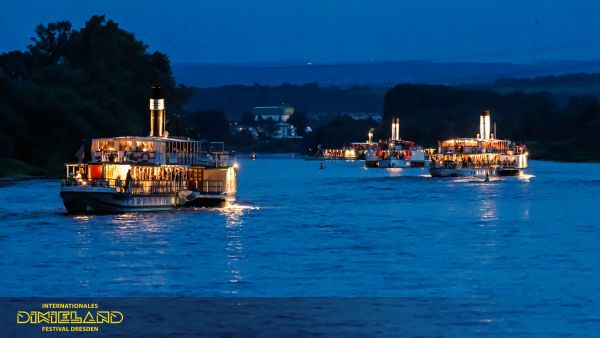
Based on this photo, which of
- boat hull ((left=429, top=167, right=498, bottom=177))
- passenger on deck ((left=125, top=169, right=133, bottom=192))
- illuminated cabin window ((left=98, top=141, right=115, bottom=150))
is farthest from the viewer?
boat hull ((left=429, top=167, right=498, bottom=177))

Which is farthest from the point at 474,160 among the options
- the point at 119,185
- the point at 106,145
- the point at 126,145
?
the point at 119,185

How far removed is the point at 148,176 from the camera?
81688mm

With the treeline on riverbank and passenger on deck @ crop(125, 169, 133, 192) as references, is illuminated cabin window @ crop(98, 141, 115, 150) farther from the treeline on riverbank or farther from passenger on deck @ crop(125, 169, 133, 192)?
the treeline on riverbank

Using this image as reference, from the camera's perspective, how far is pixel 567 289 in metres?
40.6

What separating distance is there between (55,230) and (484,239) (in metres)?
24.2

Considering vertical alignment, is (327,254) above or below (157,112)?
below

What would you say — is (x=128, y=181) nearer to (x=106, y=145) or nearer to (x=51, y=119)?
(x=106, y=145)

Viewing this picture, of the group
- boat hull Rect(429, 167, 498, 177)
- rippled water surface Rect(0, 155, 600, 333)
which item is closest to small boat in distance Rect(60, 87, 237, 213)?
rippled water surface Rect(0, 155, 600, 333)

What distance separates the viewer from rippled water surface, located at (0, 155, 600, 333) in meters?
39.5

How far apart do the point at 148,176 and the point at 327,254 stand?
29325 millimetres

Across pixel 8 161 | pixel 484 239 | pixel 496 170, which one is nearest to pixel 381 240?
pixel 484 239

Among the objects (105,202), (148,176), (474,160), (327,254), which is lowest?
(327,254)

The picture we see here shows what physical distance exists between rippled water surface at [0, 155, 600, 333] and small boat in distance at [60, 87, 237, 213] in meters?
1.21

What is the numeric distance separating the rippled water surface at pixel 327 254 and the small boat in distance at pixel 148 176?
3.96ft
